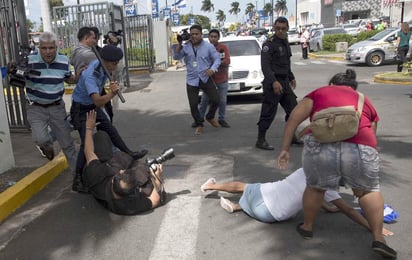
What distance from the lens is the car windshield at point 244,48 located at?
1095cm

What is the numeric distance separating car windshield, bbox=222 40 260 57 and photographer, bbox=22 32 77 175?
6654 millimetres

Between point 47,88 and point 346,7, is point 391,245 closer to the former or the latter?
point 47,88

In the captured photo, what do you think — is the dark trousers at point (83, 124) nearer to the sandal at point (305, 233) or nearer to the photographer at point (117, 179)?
the photographer at point (117, 179)

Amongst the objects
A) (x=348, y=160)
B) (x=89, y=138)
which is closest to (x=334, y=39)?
(x=89, y=138)

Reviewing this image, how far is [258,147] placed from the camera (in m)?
6.18

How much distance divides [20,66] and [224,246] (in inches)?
115

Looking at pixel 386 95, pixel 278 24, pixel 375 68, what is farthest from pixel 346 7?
pixel 278 24

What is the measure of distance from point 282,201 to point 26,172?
124 inches

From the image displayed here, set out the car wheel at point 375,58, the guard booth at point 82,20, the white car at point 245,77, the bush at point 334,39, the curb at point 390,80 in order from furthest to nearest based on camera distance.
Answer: the bush at point 334,39 → the car wheel at point 375,58 → the guard booth at point 82,20 → the curb at point 390,80 → the white car at point 245,77

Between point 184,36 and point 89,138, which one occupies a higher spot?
point 184,36

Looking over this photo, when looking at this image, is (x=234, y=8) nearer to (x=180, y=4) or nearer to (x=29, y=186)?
(x=180, y=4)

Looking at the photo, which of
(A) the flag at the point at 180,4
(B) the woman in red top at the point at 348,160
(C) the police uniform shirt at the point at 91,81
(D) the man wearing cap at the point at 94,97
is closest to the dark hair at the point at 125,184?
(D) the man wearing cap at the point at 94,97

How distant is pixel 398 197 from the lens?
13.9 feet

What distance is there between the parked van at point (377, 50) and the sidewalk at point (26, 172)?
13719 mm
